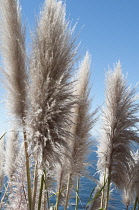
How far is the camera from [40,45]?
6.75 feet

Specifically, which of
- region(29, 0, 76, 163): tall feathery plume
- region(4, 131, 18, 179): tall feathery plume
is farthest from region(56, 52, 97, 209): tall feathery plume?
region(4, 131, 18, 179): tall feathery plume

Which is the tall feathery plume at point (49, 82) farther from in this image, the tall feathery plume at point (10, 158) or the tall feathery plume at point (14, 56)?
the tall feathery plume at point (10, 158)

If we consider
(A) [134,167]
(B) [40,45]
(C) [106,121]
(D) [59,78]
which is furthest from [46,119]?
(A) [134,167]

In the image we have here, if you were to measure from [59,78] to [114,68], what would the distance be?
137 cm

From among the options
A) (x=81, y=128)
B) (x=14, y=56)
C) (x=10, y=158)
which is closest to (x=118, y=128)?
(x=81, y=128)

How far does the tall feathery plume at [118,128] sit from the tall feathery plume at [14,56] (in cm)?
122

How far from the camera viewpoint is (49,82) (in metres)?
2.00

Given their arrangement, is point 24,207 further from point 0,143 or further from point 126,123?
point 0,143

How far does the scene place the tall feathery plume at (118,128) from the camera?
9.79 ft

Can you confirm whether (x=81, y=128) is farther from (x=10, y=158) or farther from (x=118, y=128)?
(x=10, y=158)

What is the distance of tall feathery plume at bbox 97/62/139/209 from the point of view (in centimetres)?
298

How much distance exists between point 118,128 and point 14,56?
1420 mm

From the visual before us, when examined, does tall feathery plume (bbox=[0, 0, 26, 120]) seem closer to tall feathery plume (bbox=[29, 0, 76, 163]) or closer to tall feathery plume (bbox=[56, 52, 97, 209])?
tall feathery plume (bbox=[29, 0, 76, 163])

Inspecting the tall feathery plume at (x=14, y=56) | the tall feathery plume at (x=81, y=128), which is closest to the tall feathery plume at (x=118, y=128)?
the tall feathery plume at (x=81, y=128)
